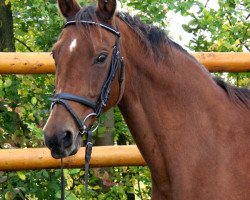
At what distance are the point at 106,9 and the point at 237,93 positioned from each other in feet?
2.83

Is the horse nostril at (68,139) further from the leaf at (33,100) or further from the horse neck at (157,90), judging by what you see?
the leaf at (33,100)

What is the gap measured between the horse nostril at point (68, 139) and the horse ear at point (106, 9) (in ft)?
2.11

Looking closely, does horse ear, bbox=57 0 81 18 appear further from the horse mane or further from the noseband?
the horse mane

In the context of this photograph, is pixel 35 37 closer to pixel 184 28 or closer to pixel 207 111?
pixel 184 28

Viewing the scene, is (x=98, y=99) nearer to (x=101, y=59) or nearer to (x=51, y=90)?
(x=101, y=59)

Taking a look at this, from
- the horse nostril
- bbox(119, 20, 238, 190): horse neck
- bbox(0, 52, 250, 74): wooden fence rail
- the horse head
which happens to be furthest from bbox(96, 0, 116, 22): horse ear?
bbox(0, 52, 250, 74): wooden fence rail

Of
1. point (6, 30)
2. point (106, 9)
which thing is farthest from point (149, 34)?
point (6, 30)

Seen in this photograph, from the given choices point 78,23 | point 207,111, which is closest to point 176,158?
point 207,111

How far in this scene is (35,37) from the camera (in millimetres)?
5898

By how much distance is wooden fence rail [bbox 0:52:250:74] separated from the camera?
4.39 m

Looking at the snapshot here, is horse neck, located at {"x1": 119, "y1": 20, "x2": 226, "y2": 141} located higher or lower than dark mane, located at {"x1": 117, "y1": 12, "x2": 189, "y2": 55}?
lower

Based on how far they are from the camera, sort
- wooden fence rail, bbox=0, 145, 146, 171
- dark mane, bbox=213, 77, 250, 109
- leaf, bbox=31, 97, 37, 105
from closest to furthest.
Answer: dark mane, bbox=213, 77, 250, 109
wooden fence rail, bbox=0, 145, 146, 171
leaf, bbox=31, 97, 37, 105

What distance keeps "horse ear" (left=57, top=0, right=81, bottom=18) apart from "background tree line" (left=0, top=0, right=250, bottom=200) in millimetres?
1354

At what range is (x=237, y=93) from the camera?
11.4 feet
